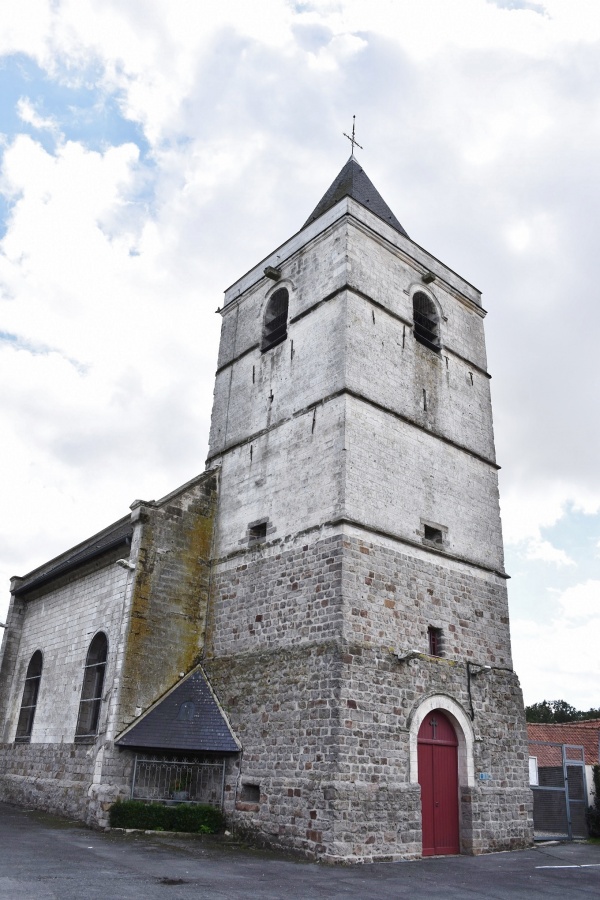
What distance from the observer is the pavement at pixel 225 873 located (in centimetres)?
725

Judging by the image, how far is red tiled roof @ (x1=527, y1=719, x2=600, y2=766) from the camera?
19266mm

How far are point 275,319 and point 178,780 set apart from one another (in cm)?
981

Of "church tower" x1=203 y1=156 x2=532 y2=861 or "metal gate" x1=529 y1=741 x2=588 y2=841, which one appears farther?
"metal gate" x1=529 y1=741 x2=588 y2=841

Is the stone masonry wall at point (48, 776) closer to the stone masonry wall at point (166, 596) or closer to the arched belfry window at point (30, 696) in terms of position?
the arched belfry window at point (30, 696)

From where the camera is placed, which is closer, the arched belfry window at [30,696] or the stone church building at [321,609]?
the stone church building at [321,609]

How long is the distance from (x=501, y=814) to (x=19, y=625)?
12675 mm

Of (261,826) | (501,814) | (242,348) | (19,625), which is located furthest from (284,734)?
(19,625)

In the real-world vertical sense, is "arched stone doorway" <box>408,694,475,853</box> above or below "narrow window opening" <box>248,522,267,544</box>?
below

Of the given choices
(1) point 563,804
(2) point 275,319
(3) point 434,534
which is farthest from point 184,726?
(2) point 275,319

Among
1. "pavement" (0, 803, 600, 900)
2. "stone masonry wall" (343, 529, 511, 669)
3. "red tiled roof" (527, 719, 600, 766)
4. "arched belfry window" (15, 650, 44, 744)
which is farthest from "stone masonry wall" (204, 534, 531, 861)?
"red tiled roof" (527, 719, 600, 766)

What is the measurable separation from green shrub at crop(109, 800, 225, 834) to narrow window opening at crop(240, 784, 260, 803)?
58 cm

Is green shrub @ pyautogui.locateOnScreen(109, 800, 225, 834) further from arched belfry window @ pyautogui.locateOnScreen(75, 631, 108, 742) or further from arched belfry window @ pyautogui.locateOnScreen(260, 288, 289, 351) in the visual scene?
arched belfry window @ pyautogui.locateOnScreen(260, 288, 289, 351)

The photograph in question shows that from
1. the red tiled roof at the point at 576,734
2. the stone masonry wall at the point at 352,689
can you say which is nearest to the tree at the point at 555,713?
the red tiled roof at the point at 576,734

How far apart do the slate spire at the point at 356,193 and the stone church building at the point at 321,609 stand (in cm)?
29
